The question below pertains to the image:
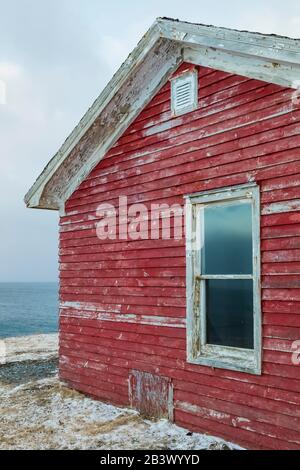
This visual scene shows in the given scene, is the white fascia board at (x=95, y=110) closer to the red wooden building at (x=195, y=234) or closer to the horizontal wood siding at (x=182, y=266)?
the red wooden building at (x=195, y=234)

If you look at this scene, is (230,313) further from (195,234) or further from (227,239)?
(195,234)

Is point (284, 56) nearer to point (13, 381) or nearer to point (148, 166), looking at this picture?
point (148, 166)

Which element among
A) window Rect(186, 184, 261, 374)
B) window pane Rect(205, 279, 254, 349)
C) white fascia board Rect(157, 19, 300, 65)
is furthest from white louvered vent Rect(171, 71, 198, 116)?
window pane Rect(205, 279, 254, 349)

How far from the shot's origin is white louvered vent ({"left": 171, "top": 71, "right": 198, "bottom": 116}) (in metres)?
5.97

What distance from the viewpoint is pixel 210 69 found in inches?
227

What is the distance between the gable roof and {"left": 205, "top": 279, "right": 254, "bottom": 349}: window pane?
247 cm

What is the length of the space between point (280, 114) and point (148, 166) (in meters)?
2.28

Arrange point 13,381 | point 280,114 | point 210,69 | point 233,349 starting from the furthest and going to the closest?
1. point 13,381
2. point 210,69
3. point 233,349
4. point 280,114

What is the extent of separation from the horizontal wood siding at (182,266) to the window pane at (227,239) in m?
0.32

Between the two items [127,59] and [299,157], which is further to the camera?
[127,59]

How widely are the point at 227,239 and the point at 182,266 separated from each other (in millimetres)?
780

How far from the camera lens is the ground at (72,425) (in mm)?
5379

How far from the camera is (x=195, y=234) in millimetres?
5816
